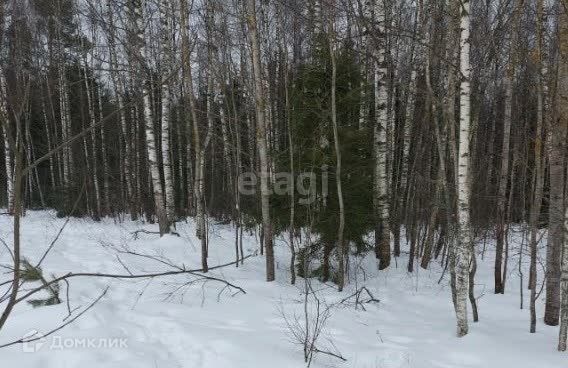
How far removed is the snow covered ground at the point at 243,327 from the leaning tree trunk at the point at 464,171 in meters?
0.53

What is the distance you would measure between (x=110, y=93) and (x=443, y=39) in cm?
1927

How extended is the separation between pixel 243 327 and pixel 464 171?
3.27 metres

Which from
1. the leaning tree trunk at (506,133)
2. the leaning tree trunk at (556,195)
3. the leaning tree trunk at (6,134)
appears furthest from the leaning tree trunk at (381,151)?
the leaning tree trunk at (6,134)

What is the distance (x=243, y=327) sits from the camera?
487cm

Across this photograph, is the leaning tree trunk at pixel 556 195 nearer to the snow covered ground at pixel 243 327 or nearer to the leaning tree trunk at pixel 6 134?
the snow covered ground at pixel 243 327

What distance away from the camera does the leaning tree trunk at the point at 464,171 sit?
4594 millimetres

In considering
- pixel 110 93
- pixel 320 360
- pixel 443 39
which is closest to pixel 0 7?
pixel 320 360

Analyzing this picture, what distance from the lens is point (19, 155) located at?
3.11ft

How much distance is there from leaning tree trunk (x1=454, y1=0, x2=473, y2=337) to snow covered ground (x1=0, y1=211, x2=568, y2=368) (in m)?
0.53

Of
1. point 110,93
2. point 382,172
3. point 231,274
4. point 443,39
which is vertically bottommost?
point 231,274

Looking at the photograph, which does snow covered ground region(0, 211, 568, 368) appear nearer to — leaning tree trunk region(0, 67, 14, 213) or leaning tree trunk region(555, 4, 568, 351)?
A: leaning tree trunk region(555, 4, 568, 351)

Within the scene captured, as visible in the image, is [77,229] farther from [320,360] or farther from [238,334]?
[320,360]

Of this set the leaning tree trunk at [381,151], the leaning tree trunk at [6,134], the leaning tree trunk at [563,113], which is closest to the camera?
Answer: the leaning tree trunk at [6,134]

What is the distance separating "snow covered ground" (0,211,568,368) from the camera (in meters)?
3.79
